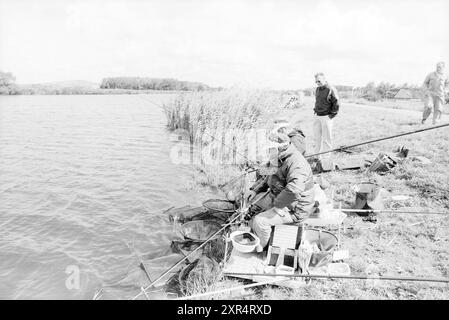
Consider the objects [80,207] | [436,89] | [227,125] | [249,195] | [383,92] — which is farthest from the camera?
[383,92]

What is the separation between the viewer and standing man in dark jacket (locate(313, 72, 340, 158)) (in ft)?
25.0

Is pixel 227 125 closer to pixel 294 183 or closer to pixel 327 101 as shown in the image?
pixel 327 101

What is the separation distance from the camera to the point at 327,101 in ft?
25.2

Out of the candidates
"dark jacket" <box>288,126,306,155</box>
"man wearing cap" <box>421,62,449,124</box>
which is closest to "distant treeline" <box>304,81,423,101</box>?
"man wearing cap" <box>421,62,449,124</box>

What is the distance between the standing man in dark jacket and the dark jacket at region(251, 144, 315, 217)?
3.70 metres

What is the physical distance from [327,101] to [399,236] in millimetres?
3538

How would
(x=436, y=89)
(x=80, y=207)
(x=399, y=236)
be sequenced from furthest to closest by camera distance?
(x=436, y=89) → (x=80, y=207) → (x=399, y=236)

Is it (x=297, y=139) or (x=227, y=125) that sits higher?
(x=297, y=139)

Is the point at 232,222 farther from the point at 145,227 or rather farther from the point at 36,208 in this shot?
the point at 36,208

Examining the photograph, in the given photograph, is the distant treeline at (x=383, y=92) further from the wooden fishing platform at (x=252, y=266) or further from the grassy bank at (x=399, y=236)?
the wooden fishing platform at (x=252, y=266)

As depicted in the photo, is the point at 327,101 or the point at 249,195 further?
the point at 327,101

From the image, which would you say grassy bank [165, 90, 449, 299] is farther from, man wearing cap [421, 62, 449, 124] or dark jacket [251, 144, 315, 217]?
man wearing cap [421, 62, 449, 124]

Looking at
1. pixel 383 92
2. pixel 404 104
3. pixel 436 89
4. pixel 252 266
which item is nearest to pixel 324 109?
pixel 436 89
